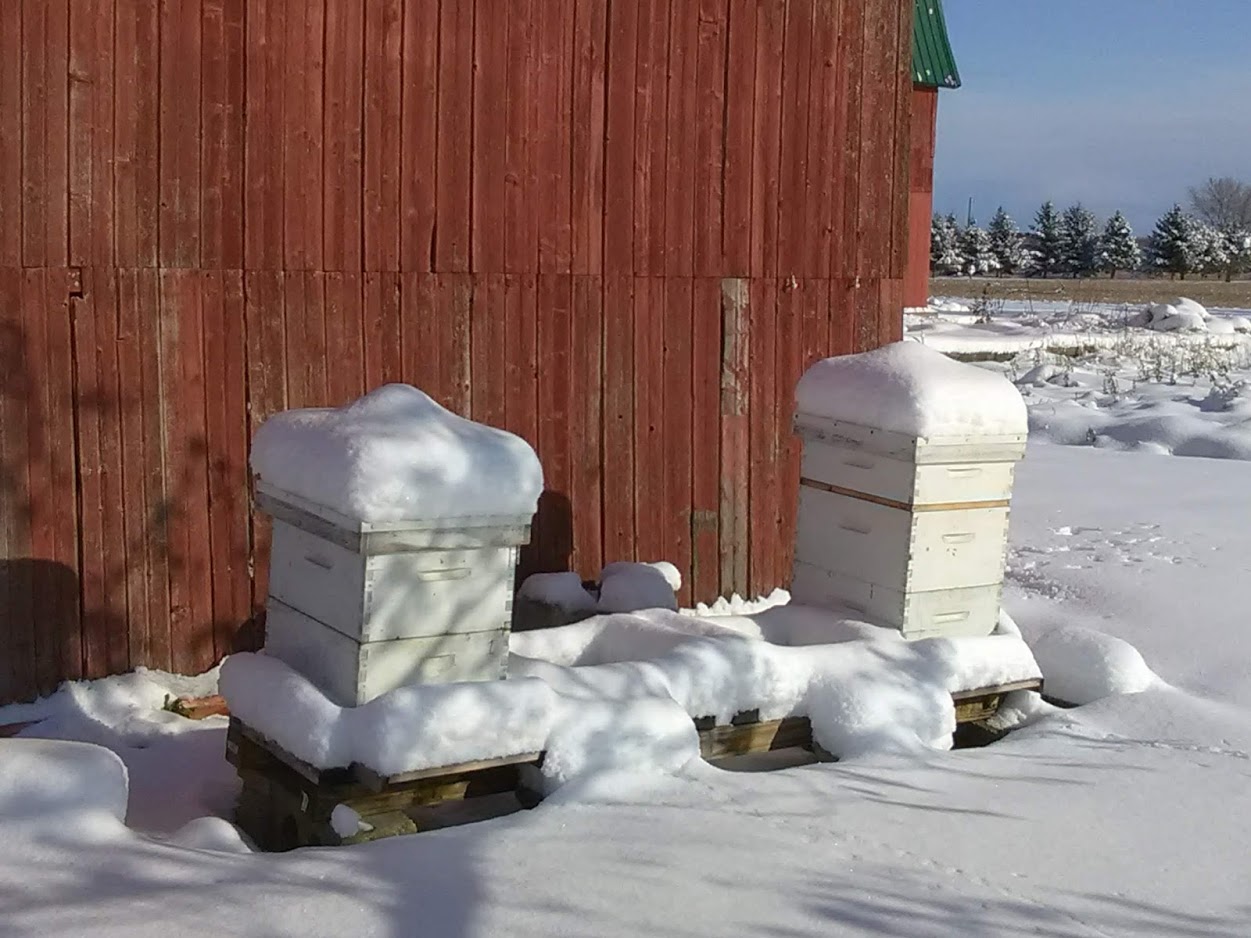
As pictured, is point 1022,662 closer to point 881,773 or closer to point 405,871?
point 881,773

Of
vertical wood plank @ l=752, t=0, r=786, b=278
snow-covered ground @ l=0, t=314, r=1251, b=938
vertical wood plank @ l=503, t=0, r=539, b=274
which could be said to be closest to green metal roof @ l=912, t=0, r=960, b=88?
vertical wood plank @ l=752, t=0, r=786, b=278

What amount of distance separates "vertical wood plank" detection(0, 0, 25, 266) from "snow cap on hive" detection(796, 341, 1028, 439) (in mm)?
3626

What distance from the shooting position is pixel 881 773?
16.7 feet

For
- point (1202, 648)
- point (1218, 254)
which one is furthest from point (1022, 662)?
point (1218, 254)

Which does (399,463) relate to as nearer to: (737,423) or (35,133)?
(35,133)

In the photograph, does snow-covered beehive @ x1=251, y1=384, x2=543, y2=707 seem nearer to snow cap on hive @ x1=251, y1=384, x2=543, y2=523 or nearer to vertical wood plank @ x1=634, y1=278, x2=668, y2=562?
snow cap on hive @ x1=251, y1=384, x2=543, y2=523

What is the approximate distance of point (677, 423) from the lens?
26.6 ft

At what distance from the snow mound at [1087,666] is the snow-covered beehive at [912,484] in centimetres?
57

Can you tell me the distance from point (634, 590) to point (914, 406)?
212 centimetres

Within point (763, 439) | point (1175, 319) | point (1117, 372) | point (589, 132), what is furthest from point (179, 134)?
point (1175, 319)

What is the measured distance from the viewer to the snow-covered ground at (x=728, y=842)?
144 inches

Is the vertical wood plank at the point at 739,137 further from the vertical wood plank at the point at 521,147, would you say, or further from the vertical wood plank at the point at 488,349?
the vertical wood plank at the point at 488,349

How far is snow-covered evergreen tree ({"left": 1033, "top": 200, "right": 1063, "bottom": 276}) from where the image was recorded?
7269cm

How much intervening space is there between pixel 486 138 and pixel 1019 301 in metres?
40.6
